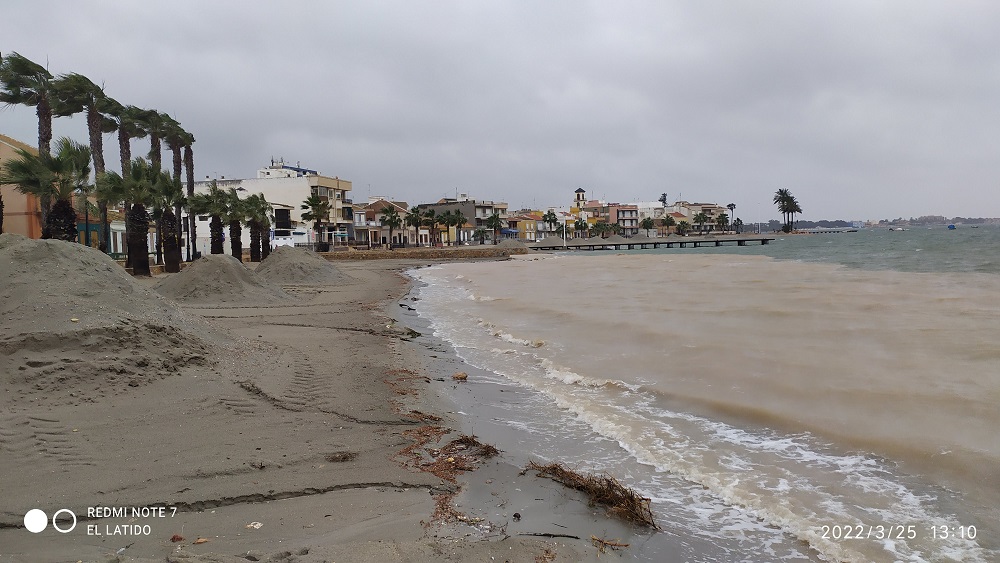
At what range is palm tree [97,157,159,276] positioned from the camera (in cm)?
2555

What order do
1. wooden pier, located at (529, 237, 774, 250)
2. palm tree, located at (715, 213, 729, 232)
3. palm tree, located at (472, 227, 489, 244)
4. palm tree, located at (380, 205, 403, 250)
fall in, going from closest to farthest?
palm tree, located at (380, 205, 403, 250)
wooden pier, located at (529, 237, 774, 250)
palm tree, located at (472, 227, 489, 244)
palm tree, located at (715, 213, 729, 232)

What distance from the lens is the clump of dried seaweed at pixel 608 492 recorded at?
424 cm

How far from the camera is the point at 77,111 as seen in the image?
28828mm

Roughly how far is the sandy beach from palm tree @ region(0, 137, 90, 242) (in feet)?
50.1

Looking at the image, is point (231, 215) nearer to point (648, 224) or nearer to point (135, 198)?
point (135, 198)

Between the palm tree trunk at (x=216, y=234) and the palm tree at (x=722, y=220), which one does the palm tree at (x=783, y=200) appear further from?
the palm tree trunk at (x=216, y=234)

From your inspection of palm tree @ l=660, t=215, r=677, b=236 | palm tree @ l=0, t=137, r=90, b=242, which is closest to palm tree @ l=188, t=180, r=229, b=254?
palm tree @ l=0, t=137, r=90, b=242

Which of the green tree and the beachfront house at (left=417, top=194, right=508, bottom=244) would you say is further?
the green tree

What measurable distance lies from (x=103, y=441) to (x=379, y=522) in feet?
9.67

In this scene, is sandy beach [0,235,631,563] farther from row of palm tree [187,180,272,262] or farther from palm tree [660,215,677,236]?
palm tree [660,215,677,236]

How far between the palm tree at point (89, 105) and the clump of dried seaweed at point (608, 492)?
28.8m

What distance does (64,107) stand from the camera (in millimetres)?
28000

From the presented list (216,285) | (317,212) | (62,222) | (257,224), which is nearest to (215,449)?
(216,285)

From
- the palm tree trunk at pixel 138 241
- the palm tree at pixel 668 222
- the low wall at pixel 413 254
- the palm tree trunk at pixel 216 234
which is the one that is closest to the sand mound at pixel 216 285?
the palm tree trunk at pixel 138 241
